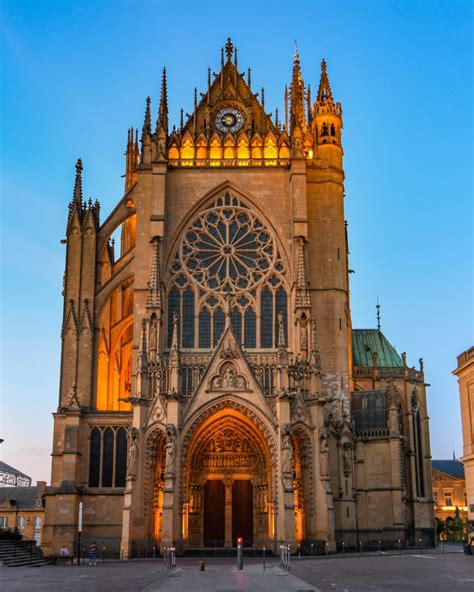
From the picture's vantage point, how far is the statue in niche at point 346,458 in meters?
46.4

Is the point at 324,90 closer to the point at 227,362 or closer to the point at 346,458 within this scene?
the point at 227,362

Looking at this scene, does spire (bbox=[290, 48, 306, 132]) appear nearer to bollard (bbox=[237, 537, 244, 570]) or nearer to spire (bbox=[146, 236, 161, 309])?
spire (bbox=[146, 236, 161, 309])

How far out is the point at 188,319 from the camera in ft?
161

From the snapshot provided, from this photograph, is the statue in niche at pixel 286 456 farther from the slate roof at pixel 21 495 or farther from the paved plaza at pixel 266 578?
the slate roof at pixel 21 495

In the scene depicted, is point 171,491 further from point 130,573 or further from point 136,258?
point 136,258

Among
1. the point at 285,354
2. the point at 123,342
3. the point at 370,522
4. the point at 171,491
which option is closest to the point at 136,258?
the point at 123,342

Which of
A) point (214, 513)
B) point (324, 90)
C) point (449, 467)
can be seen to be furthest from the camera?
point (449, 467)

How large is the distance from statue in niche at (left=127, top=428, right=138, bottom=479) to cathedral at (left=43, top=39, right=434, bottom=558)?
10 cm

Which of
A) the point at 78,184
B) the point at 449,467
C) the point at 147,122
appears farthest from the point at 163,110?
the point at 449,467

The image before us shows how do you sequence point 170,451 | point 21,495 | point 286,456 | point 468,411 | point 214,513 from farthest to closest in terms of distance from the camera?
point 21,495, point 214,513, point 468,411, point 170,451, point 286,456

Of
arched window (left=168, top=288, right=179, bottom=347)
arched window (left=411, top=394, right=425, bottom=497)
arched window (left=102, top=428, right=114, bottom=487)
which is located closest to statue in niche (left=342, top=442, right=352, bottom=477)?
arched window (left=411, top=394, right=425, bottom=497)

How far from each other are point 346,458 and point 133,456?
1195cm

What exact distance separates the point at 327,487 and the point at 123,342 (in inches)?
685

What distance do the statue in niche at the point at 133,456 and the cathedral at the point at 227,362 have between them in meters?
0.10
